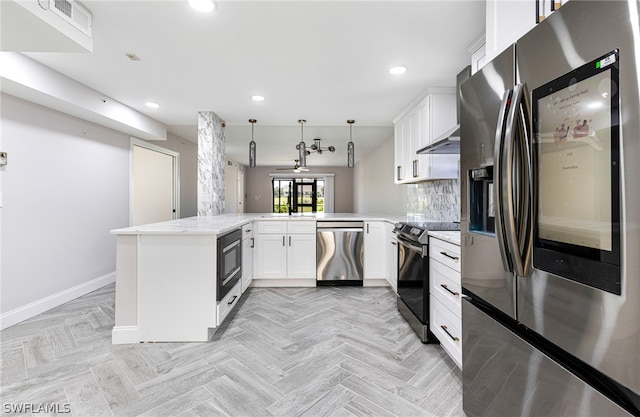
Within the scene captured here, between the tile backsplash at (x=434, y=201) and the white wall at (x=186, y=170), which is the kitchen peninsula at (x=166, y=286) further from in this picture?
the white wall at (x=186, y=170)

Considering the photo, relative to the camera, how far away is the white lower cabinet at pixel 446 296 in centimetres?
179

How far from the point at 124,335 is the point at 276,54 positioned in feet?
8.47

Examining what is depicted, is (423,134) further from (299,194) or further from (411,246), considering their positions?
(299,194)

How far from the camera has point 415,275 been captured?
7.89 ft

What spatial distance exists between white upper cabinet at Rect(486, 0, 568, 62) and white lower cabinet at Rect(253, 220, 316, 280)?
2.69 m

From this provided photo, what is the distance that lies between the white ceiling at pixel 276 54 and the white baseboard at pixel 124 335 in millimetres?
2239

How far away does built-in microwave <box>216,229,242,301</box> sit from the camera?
2.36 meters

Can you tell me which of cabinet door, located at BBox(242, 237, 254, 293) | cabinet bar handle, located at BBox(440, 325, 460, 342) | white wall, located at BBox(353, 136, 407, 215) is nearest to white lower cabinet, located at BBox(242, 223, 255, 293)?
cabinet door, located at BBox(242, 237, 254, 293)

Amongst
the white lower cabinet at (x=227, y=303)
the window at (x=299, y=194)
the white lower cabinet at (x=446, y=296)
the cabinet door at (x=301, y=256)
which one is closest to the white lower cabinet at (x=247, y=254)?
the white lower cabinet at (x=227, y=303)

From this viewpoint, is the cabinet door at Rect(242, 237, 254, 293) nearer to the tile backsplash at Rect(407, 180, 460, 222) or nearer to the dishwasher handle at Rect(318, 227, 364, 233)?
the dishwasher handle at Rect(318, 227, 364, 233)

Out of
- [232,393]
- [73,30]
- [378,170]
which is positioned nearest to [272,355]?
[232,393]

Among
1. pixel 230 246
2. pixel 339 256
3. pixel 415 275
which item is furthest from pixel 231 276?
pixel 415 275

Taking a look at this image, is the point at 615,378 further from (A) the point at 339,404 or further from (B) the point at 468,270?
(A) the point at 339,404

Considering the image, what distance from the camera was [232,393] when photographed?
165 cm
